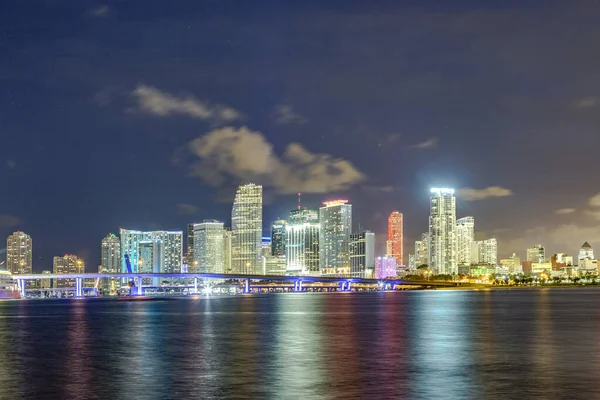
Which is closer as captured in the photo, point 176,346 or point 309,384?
point 309,384

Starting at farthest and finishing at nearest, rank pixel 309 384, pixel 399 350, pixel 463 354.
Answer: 1. pixel 399 350
2. pixel 463 354
3. pixel 309 384

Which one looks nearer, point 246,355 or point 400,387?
point 400,387

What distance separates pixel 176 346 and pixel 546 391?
34982mm

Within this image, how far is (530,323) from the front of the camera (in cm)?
9575

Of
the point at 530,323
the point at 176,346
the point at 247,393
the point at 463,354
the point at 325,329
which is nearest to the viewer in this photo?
the point at 247,393

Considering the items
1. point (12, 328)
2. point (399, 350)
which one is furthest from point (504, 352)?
point (12, 328)

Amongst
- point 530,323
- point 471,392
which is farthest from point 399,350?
point 530,323

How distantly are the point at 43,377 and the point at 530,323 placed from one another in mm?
63477

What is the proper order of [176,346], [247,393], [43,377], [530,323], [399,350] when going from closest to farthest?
[247,393] → [43,377] → [399,350] → [176,346] → [530,323]

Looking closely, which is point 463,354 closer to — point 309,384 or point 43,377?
point 309,384

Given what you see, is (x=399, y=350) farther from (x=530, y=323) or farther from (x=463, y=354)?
(x=530, y=323)

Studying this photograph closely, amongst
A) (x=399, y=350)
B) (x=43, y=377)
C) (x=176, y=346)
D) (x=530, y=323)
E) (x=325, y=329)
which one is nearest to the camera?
(x=43, y=377)

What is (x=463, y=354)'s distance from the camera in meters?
57.7

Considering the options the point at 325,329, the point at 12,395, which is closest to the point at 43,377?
the point at 12,395
